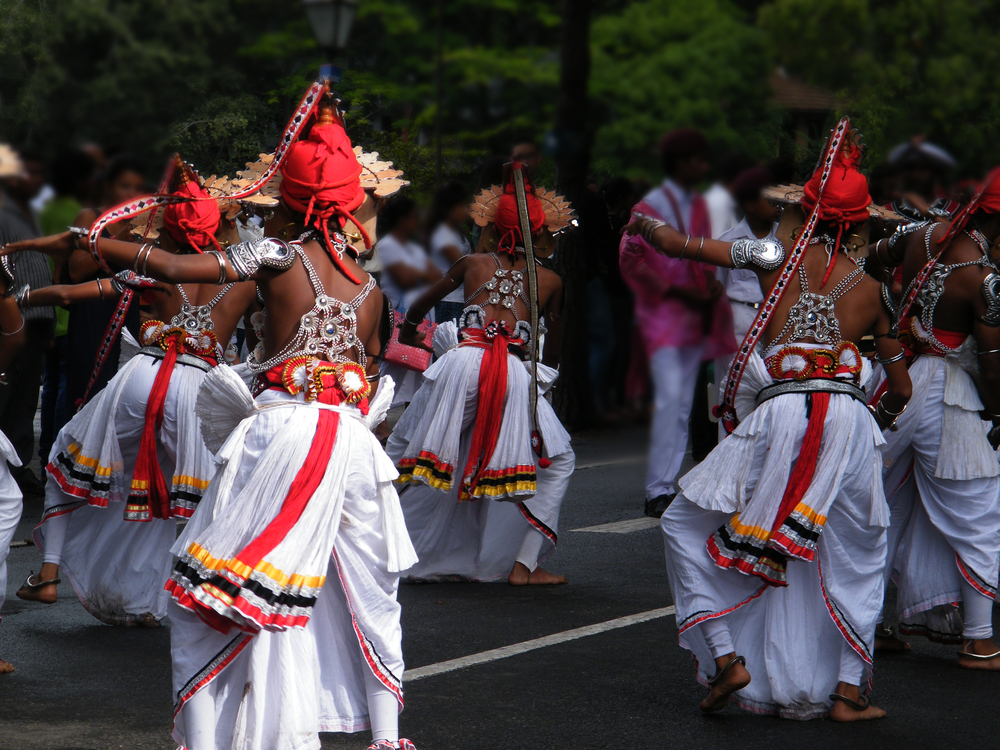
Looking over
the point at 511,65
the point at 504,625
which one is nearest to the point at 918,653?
the point at 504,625

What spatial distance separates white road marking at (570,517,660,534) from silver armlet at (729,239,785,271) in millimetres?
3889

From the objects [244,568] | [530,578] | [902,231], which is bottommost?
[530,578]

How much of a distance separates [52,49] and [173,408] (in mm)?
3923

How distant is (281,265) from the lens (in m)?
3.29

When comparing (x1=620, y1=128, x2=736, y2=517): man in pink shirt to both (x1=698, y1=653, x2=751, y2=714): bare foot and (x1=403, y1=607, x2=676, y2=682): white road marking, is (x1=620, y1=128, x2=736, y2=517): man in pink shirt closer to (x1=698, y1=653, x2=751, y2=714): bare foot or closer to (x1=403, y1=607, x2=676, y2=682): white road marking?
(x1=698, y1=653, x2=751, y2=714): bare foot

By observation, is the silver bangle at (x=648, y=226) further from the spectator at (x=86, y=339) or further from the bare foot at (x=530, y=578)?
the bare foot at (x=530, y=578)

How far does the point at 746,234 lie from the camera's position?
9.95 feet

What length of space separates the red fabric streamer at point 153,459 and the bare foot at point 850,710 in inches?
115

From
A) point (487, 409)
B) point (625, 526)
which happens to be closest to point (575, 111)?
point (487, 409)

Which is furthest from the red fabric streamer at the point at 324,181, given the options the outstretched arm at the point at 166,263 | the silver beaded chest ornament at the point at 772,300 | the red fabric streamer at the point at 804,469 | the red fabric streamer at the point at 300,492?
the red fabric streamer at the point at 804,469

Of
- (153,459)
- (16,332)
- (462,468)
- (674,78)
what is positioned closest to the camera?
(674,78)

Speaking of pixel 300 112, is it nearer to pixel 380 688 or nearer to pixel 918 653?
pixel 380 688

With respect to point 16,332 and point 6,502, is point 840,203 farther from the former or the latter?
point 6,502

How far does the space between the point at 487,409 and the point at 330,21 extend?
4858 millimetres
